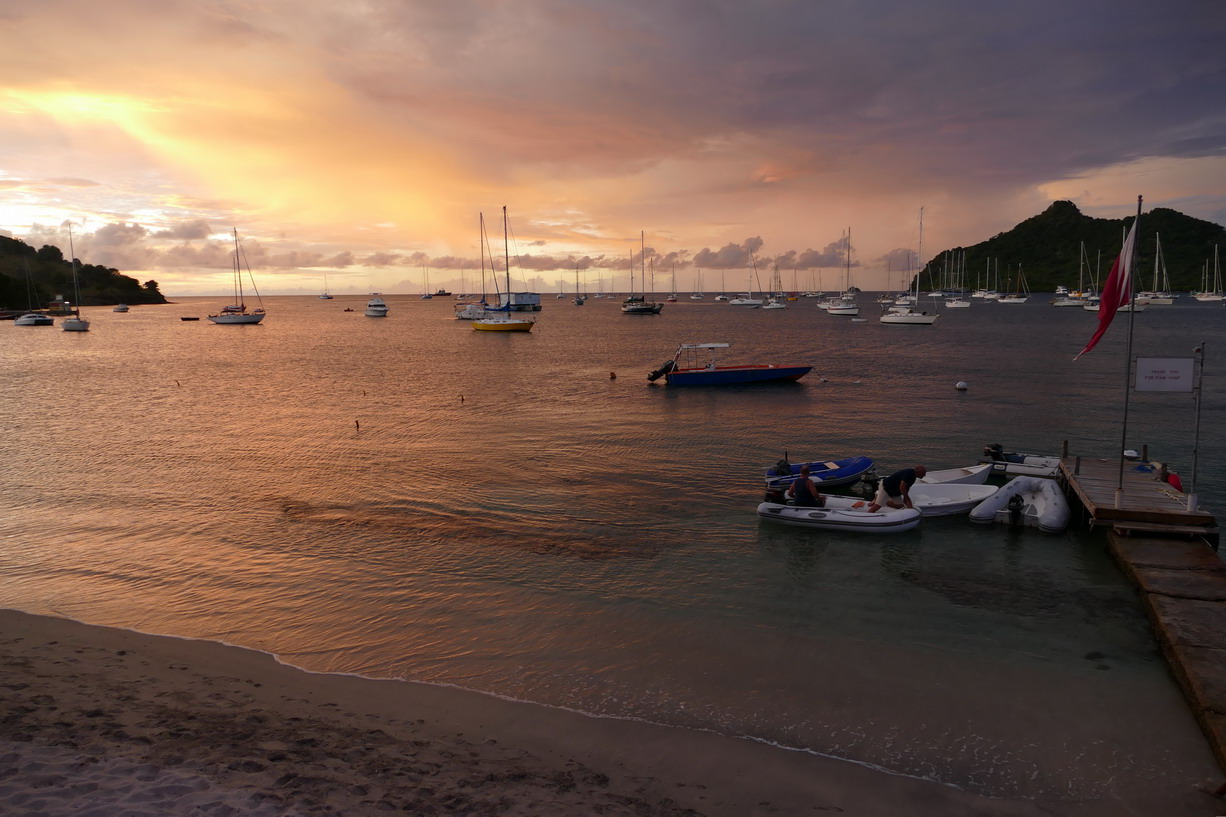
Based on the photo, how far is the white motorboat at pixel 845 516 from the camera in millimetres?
17641

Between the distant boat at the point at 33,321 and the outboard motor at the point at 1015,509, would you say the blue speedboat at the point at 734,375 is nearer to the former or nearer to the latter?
the outboard motor at the point at 1015,509

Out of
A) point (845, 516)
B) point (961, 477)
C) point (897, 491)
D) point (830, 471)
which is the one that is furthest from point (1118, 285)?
point (830, 471)

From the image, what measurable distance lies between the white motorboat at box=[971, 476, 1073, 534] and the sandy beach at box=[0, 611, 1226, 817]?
10.7 metres

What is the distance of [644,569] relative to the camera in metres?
15.4

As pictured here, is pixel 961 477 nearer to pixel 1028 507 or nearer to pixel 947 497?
pixel 947 497

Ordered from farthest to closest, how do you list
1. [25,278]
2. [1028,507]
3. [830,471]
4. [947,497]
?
[25,278] < [830,471] < [947,497] < [1028,507]

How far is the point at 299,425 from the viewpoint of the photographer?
34.3 m

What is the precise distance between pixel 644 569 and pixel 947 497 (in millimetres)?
9642

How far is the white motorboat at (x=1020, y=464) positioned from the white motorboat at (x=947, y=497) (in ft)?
12.8

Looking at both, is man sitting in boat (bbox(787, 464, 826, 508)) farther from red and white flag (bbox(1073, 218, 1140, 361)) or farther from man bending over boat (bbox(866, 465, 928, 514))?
red and white flag (bbox(1073, 218, 1140, 361))

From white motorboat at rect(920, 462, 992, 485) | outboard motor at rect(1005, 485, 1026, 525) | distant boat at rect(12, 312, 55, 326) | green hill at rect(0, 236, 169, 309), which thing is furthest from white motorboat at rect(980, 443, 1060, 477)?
green hill at rect(0, 236, 169, 309)

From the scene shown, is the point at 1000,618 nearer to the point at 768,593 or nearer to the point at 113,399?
the point at 768,593

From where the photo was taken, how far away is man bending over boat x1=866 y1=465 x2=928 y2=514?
1812cm

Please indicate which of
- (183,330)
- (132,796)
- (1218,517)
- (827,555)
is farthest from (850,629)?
(183,330)
